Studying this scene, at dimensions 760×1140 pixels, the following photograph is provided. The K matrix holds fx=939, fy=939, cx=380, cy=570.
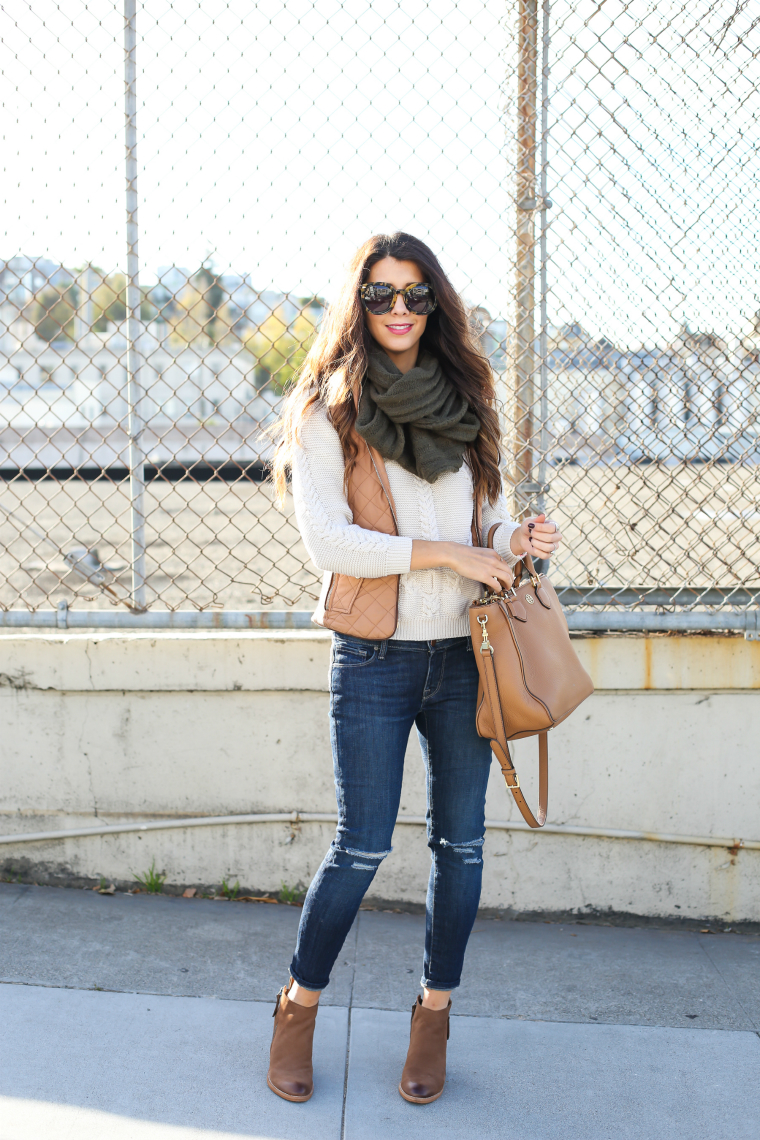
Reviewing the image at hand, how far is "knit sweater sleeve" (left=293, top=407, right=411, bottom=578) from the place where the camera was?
2.04 meters

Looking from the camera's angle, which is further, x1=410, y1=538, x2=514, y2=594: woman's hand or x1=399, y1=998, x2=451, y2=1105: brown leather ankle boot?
x1=399, y1=998, x2=451, y2=1105: brown leather ankle boot

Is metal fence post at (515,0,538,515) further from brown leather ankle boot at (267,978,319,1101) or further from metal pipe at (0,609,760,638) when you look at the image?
brown leather ankle boot at (267,978,319,1101)

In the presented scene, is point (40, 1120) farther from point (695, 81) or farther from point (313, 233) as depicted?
point (695, 81)

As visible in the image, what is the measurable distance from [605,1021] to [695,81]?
2867 mm

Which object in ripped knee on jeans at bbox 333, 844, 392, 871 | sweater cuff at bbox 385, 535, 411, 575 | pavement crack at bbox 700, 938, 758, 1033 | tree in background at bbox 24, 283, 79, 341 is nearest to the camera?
sweater cuff at bbox 385, 535, 411, 575

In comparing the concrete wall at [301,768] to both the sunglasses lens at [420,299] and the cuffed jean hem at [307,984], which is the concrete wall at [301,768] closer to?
the cuffed jean hem at [307,984]

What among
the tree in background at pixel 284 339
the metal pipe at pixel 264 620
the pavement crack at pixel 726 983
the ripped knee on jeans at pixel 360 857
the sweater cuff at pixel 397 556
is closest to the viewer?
the sweater cuff at pixel 397 556

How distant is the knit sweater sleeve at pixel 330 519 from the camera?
6.69ft

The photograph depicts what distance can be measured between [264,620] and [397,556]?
108cm

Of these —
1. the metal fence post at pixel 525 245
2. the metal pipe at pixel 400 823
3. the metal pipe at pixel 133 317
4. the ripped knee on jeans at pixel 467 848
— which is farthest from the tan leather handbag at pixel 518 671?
the metal pipe at pixel 133 317

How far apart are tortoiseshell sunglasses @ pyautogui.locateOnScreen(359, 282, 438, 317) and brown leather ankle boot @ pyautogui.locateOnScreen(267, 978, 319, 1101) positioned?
163 cm

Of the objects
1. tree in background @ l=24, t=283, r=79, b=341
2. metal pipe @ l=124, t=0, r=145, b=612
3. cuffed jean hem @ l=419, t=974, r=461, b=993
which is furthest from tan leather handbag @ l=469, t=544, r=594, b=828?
tree in background @ l=24, t=283, r=79, b=341

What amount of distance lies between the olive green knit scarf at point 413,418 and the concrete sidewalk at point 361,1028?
1.50m

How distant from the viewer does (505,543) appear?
226cm
